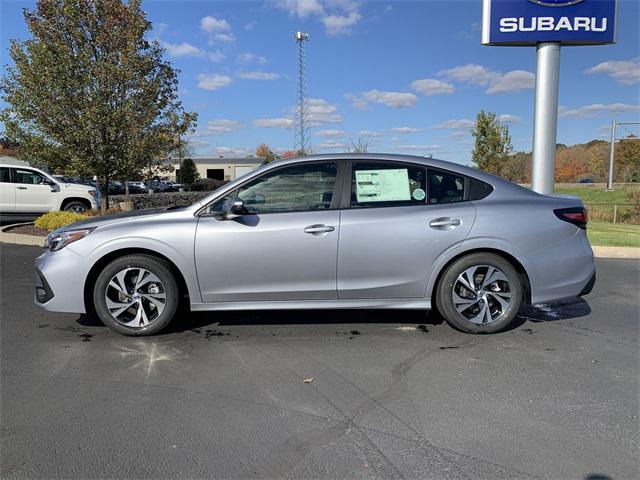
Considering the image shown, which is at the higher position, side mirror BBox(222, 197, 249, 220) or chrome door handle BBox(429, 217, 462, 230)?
side mirror BBox(222, 197, 249, 220)

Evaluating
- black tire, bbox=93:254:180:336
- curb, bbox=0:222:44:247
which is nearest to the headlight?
black tire, bbox=93:254:180:336

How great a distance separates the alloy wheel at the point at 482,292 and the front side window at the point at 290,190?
145 cm

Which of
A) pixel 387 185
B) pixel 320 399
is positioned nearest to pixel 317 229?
pixel 387 185

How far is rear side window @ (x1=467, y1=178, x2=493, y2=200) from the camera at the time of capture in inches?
184

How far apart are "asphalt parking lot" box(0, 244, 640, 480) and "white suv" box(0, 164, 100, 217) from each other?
10.7 metres

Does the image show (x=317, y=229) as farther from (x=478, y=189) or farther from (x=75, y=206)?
(x=75, y=206)

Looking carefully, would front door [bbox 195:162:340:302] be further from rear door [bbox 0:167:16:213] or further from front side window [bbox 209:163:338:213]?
rear door [bbox 0:167:16:213]

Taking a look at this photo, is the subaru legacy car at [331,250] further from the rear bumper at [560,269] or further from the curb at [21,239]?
the curb at [21,239]

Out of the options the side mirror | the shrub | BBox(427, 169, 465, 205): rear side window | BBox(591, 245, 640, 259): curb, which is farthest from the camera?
the shrub

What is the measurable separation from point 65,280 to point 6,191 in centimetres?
1227

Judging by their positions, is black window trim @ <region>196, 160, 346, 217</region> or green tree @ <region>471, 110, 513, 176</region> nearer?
black window trim @ <region>196, 160, 346, 217</region>

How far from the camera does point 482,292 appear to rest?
4.62m

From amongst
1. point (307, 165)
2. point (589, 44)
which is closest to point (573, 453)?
point (307, 165)

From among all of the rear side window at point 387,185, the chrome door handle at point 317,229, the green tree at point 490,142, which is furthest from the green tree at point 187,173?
the chrome door handle at point 317,229
